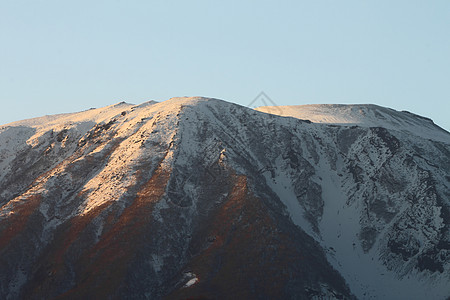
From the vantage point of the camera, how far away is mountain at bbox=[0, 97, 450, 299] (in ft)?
436

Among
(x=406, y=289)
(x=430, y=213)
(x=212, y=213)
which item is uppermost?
(x=212, y=213)

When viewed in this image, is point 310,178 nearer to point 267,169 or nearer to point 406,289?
point 267,169

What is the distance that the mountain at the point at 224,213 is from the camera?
13288 cm

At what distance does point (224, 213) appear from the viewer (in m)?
153

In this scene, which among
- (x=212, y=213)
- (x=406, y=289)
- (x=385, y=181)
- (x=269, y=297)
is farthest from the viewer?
(x=385, y=181)

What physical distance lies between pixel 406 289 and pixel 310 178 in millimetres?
44672

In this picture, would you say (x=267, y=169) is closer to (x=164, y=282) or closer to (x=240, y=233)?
(x=240, y=233)

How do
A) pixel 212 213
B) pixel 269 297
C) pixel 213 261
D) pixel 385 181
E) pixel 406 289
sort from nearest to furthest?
pixel 269 297, pixel 213 261, pixel 406 289, pixel 212 213, pixel 385 181

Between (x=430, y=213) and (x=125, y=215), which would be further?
(x=430, y=213)

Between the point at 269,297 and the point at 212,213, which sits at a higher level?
the point at 212,213

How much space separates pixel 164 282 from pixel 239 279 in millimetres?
16038

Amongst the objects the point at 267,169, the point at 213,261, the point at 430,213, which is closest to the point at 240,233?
the point at 213,261

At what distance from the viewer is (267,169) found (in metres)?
179

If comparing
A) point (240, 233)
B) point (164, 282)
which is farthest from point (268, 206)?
point (164, 282)
